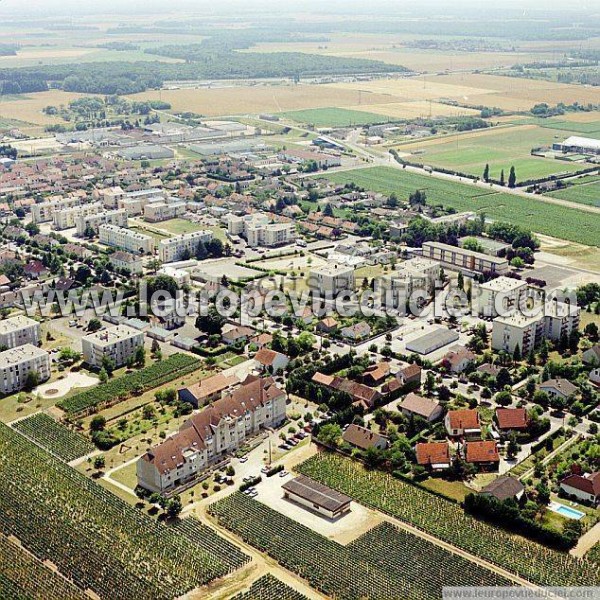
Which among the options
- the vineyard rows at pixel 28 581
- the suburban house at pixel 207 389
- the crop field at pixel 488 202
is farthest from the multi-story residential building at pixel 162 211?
the vineyard rows at pixel 28 581

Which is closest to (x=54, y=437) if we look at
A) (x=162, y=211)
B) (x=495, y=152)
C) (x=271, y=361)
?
(x=271, y=361)

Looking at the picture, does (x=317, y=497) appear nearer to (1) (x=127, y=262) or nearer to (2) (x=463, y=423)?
(2) (x=463, y=423)

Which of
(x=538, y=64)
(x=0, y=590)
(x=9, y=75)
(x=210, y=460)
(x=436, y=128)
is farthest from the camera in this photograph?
(x=538, y=64)

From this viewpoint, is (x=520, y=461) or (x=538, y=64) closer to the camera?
(x=520, y=461)

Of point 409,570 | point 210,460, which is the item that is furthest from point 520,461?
point 210,460

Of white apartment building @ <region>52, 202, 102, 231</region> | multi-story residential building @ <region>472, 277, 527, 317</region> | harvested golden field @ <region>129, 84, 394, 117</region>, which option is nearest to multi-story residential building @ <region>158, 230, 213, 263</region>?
white apartment building @ <region>52, 202, 102, 231</region>

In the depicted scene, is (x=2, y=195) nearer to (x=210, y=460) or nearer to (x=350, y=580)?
(x=210, y=460)

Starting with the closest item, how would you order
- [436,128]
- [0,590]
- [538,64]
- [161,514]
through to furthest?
[0,590] < [161,514] < [436,128] < [538,64]

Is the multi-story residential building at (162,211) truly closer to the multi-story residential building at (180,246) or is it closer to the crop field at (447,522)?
the multi-story residential building at (180,246)

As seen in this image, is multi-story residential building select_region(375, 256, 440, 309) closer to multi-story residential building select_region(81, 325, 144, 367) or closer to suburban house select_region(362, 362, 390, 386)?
suburban house select_region(362, 362, 390, 386)
